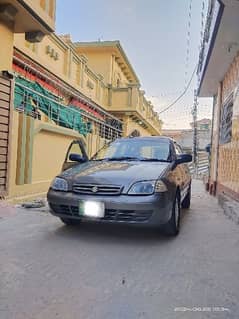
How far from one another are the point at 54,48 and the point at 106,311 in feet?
33.2

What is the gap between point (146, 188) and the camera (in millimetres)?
4457

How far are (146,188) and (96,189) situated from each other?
2.17 feet

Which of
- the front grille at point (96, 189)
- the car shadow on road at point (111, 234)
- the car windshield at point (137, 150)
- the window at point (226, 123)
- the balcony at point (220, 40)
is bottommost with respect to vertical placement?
Result: the car shadow on road at point (111, 234)

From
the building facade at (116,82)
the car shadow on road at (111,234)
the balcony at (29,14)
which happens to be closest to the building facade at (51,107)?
the building facade at (116,82)

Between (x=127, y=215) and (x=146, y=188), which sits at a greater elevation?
(x=146, y=188)

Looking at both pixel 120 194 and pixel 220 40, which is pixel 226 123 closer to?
pixel 220 40

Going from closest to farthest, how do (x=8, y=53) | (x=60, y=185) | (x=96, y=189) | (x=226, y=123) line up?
(x=96, y=189), (x=60, y=185), (x=8, y=53), (x=226, y=123)

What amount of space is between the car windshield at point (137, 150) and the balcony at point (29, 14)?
9.85 feet

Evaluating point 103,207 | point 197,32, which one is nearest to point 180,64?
point 197,32

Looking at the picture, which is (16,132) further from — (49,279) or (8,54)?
(49,279)

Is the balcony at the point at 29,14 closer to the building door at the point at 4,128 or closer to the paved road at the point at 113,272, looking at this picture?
the building door at the point at 4,128

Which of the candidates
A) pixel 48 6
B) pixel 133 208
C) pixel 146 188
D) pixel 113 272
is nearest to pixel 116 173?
pixel 146 188

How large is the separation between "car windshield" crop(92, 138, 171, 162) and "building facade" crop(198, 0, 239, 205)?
2.38 meters

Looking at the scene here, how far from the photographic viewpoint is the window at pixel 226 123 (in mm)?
9031
